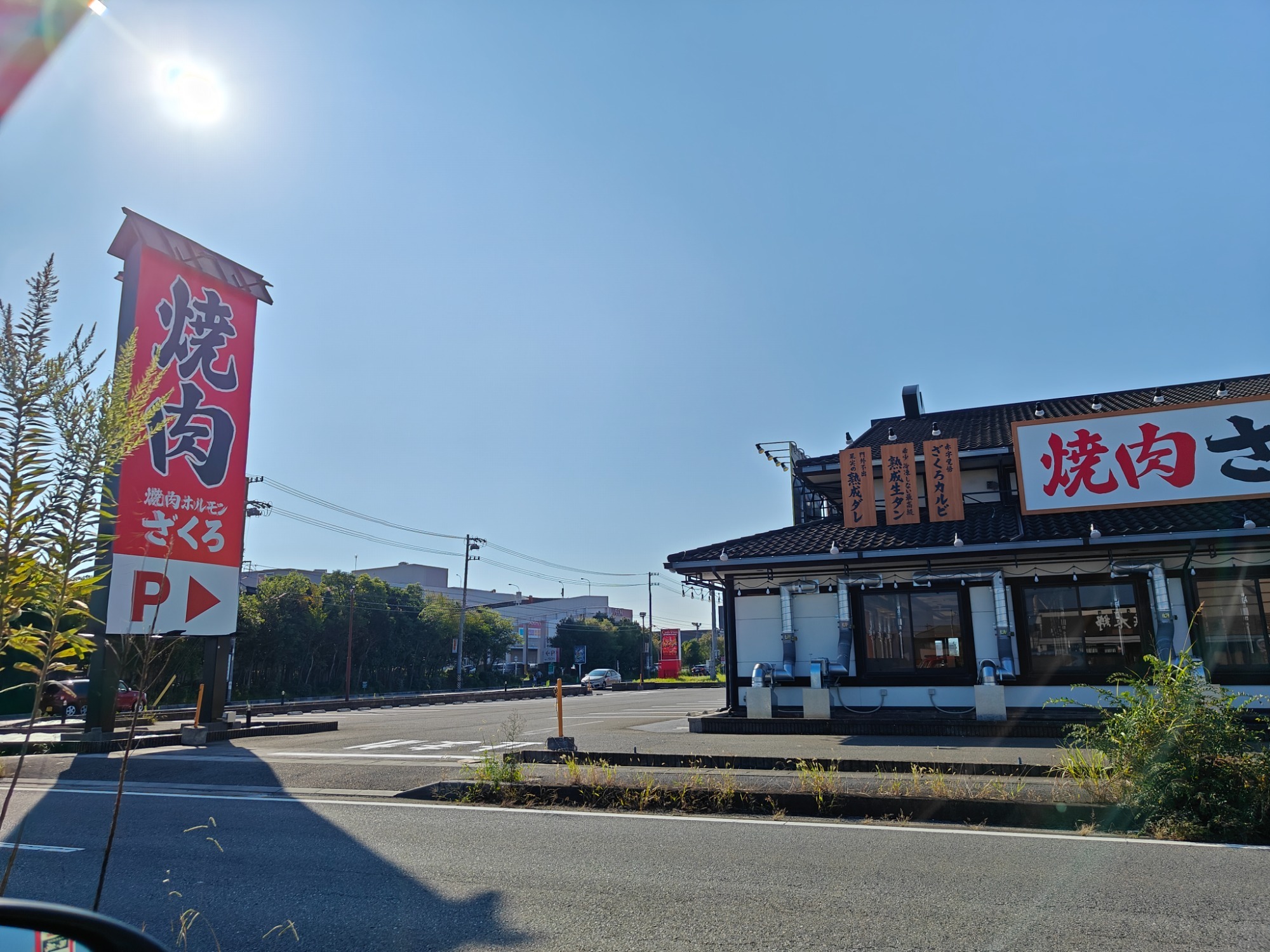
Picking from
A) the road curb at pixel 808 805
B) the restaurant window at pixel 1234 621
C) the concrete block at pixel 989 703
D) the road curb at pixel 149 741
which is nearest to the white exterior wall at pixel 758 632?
the concrete block at pixel 989 703

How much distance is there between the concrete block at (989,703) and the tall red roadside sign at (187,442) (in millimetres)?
14564

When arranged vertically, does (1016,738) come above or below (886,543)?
below

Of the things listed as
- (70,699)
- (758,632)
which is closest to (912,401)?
(758,632)

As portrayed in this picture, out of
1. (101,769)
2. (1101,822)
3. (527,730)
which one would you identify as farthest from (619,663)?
(1101,822)

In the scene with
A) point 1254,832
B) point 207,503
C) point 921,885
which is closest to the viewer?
point 921,885

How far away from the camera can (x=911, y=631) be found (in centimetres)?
1596

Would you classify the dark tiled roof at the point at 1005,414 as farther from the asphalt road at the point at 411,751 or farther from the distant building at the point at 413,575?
the distant building at the point at 413,575

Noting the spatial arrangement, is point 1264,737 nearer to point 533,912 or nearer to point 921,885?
point 921,885

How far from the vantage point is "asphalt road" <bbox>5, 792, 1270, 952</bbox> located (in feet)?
15.1

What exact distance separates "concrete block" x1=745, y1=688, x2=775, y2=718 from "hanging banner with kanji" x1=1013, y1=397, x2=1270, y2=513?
5.94m

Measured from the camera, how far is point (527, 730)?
1742 centimetres

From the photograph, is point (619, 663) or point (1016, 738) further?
point (619, 663)

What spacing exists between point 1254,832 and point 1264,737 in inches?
250

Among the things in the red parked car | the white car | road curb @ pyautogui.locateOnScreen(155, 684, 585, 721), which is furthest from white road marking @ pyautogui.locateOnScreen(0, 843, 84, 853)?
the white car
